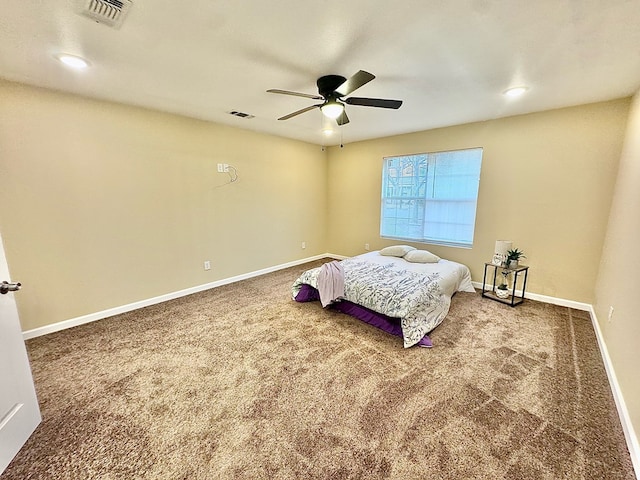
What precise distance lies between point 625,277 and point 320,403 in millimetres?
2504

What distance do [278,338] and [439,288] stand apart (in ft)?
5.85

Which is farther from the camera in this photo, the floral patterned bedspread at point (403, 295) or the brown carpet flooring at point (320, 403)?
the floral patterned bedspread at point (403, 295)

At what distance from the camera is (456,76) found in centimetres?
223

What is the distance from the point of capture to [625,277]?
6.61 feet

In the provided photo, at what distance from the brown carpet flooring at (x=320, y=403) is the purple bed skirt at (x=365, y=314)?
0.31ft

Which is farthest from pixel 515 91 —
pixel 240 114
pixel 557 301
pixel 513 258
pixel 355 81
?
pixel 240 114

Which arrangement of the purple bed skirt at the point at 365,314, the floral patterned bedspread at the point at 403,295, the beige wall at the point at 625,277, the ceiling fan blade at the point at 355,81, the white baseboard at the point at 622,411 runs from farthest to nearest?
the purple bed skirt at the point at 365,314 → the floral patterned bedspread at the point at 403,295 → the ceiling fan blade at the point at 355,81 → the beige wall at the point at 625,277 → the white baseboard at the point at 622,411

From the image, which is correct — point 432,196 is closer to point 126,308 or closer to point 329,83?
point 329,83

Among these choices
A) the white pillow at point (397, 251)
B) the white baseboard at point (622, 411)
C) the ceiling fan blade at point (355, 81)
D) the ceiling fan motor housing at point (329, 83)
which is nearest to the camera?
the white baseboard at point (622, 411)

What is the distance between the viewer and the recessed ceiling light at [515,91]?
2.45 meters

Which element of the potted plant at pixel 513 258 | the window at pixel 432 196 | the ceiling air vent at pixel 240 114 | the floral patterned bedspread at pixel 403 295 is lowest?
the floral patterned bedspread at pixel 403 295

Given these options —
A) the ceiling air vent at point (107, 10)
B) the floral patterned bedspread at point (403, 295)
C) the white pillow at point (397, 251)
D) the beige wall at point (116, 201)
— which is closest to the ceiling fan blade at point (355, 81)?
the ceiling air vent at point (107, 10)

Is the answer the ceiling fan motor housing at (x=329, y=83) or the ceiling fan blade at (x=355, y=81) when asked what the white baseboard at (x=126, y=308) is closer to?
the ceiling fan motor housing at (x=329, y=83)

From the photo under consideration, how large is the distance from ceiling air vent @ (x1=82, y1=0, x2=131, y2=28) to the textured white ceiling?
0.12 ft
